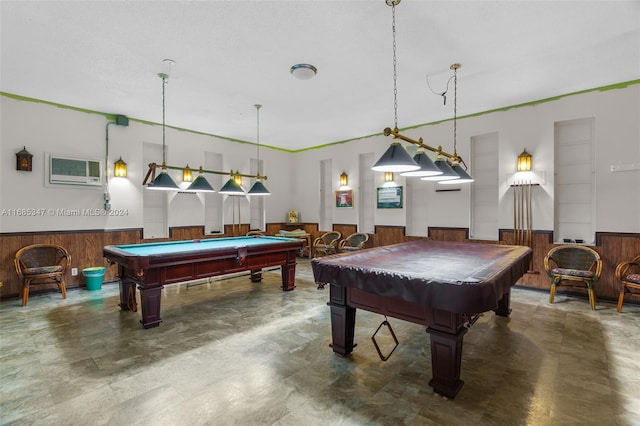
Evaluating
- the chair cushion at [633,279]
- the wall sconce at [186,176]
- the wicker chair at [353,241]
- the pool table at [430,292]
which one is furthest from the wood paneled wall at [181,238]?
the pool table at [430,292]

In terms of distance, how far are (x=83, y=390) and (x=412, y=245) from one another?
12.8 ft

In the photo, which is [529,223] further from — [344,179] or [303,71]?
[303,71]

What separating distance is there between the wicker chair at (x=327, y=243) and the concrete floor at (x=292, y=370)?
325 centimetres

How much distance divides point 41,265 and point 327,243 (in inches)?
219

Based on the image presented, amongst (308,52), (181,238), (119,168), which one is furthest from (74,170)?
(308,52)

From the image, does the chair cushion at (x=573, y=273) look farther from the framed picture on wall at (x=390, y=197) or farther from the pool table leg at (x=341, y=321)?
the pool table leg at (x=341, y=321)

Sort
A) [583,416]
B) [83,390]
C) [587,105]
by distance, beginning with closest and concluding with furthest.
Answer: [583,416]
[83,390]
[587,105]

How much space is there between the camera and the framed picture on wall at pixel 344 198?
7.88 m

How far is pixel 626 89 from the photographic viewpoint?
4.52 m

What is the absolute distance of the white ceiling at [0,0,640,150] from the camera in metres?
2.85

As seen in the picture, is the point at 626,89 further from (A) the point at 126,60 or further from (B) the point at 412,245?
(A) the point at 126,60

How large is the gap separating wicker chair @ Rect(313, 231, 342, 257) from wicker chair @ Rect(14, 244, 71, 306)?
4.81 meters

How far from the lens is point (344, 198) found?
8.01 meters

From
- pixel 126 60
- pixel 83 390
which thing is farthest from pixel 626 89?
pixel 83 390
